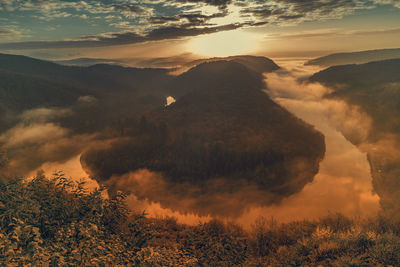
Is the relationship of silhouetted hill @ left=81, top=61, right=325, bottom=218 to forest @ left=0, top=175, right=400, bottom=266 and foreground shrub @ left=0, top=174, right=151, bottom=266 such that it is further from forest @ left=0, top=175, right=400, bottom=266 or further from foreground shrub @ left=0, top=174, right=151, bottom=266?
foreground shrub @ left=0, top=174, right=151, bottom=266

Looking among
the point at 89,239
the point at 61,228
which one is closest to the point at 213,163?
the point at 61,228

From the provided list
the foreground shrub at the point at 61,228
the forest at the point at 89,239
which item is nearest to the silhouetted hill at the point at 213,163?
the forest at the point at 89,239

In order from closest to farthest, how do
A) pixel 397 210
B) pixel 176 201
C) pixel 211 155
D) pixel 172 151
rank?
pixel 397 210, pixel 176 201, pixel 211 155, pixel 172 151

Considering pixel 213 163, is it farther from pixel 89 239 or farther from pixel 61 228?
pixel 89 239

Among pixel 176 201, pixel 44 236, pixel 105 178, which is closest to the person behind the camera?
pixel 44 236

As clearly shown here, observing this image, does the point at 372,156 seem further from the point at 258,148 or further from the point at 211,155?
the point at 211,155

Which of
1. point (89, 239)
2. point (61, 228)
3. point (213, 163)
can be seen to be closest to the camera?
point (89, 239)

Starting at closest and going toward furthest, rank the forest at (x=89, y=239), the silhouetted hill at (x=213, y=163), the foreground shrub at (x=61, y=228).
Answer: the foreground shrub at (x=61, y=228) < the forest at (x=89, y=239) < the silhouetted hill at (x=213, y=163)

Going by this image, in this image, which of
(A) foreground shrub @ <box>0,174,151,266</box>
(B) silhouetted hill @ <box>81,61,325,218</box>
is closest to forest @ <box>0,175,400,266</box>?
(A) foreground shrub @ <box>0,174,151,266</box>

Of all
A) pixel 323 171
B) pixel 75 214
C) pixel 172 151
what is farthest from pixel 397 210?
pixel 172 151

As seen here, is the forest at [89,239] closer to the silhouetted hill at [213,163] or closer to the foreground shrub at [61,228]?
the foreground shrub at [61,228]

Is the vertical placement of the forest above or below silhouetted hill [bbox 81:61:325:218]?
above
